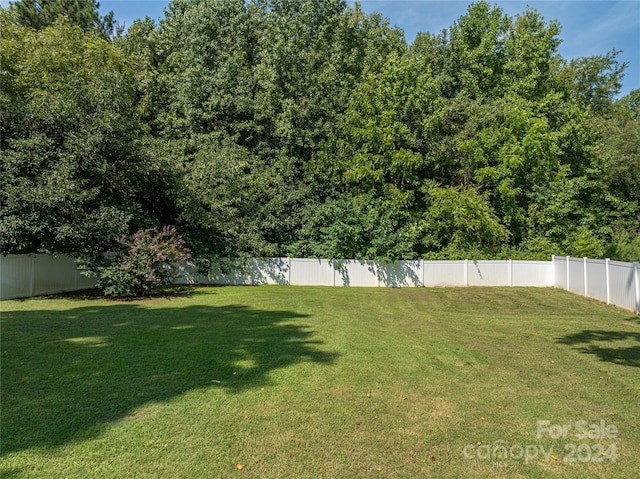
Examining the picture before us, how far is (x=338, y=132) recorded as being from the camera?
69.5 ft

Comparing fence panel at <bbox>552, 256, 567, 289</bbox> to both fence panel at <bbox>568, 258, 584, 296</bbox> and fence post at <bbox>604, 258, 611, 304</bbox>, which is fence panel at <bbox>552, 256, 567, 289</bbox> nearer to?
fence panel at <bbox>568, 258, 584, 296</bbox>

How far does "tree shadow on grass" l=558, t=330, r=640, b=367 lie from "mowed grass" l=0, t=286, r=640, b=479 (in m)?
0.05

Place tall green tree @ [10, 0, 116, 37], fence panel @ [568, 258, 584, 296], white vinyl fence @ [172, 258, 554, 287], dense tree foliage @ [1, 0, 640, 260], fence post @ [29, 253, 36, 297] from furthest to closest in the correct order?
tall green tree @ [10, 0, 116, 37] < white vinyl fence @ [172, 258, 554, 287] < dense tree foliage @ [1, 0, 640, 260] < fence panel @ [568, 258, 584, 296] < fence post @ [29, 253, 36, 297]

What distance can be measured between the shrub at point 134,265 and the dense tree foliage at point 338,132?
135 centimetres

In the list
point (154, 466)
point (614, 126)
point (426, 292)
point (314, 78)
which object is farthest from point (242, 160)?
point (614, 126)

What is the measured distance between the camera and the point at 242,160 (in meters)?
19.0

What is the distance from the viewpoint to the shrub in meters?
12.1

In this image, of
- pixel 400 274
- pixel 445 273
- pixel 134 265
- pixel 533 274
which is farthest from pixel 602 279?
pixel 134 265

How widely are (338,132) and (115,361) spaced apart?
17.8m

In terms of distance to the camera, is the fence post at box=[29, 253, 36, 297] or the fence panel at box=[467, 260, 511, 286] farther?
the fence panel at box=[467, 260, 511, 286]

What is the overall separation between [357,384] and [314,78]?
19423mm

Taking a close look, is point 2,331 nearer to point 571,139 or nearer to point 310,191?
point 310,191

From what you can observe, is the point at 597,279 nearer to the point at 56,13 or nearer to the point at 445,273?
the point at 445,273

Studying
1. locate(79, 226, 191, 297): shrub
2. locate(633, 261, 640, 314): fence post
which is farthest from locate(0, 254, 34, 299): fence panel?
locate(633, 261, 640, 314): fence post
